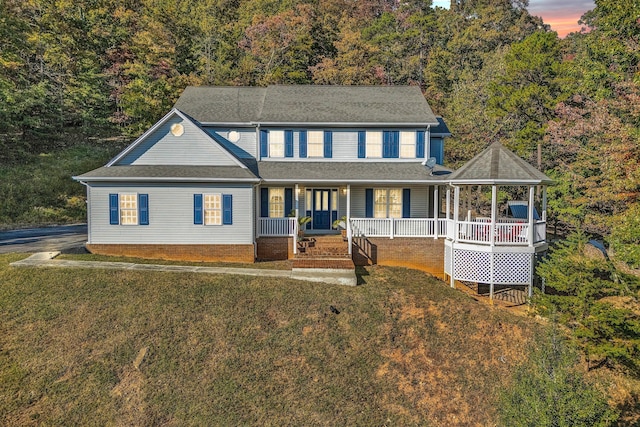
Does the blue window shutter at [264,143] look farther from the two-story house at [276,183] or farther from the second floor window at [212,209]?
the second floor window at [212,209]

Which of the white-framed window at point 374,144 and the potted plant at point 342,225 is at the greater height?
the white-framed window at point 374,144

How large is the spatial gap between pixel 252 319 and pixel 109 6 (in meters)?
45.5

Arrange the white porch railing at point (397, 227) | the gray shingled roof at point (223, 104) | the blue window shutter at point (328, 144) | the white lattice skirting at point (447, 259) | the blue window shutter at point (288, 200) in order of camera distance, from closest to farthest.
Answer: the white lattice skirting at point (447, 259) → the white porch railing at point (397, 227) → the blue window shutter at point (288, 200) → the blue window shutter at point (328, 144) → the gray shingled roof at point (223, 104)

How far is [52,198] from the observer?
29391mm

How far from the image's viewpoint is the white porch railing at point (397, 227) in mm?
18312

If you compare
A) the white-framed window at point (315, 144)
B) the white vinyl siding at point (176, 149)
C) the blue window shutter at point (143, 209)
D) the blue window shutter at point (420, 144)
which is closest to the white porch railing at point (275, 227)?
the white vinyl siding at point (176, 149)

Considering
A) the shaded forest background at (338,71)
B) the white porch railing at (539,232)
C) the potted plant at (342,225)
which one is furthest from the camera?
the shaded forest background at (338,71)

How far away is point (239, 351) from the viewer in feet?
37.7

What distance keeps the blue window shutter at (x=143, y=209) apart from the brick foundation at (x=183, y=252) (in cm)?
109

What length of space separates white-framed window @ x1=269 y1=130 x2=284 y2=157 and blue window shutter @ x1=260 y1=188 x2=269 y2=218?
191cm

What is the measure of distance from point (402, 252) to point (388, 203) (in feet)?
9.91

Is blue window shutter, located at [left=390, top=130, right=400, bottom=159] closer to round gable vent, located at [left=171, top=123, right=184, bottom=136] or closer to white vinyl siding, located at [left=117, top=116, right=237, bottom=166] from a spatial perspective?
white vinyl siding, located at [left=117, top=116, right=237, bottom=166]

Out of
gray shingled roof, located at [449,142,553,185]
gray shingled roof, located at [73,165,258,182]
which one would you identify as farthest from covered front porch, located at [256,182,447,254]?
gray shingled roof, located at [73,165,258,182]

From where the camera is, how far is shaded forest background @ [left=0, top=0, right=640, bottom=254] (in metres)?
21.2
